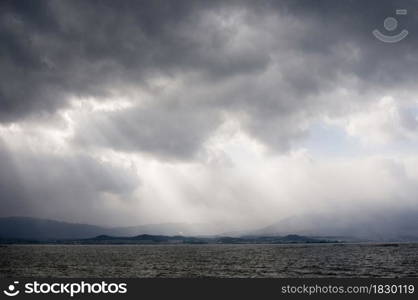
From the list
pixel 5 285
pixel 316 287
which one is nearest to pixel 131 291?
pixel 5 285

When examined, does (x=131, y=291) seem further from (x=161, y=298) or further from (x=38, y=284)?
(x=38, y=284)

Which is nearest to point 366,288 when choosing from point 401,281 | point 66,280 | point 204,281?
point 401,281

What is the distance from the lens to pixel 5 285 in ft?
104

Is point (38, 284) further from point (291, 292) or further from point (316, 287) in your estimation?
point (316, 287)

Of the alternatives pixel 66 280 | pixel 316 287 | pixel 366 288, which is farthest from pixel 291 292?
pixel 66 280

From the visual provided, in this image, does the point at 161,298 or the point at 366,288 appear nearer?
the point at 161,298

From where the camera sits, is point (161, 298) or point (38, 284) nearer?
point (161, 298)

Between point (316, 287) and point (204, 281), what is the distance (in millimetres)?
8810

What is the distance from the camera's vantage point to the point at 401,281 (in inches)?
1238

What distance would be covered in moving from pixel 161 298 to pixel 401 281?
756 inches

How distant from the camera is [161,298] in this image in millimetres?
28984

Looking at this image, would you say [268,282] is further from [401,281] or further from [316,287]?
[401,281]

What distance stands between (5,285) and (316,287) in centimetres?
2499

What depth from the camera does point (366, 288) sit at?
31031 mm
